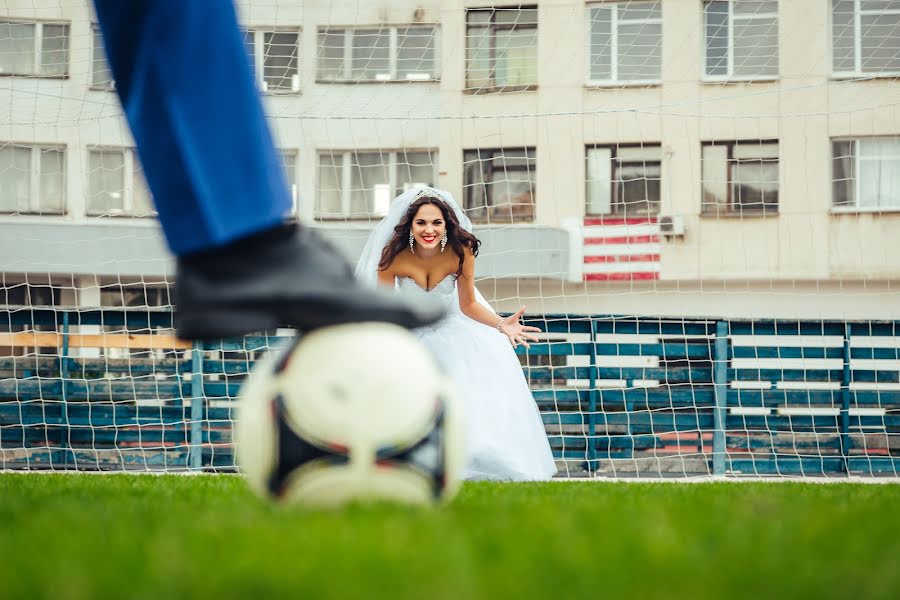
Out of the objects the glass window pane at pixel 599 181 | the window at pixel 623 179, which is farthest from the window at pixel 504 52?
the window at pixel 623 179

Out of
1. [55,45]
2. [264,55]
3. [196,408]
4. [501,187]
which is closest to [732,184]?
[501,187]

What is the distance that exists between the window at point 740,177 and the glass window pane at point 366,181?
6.07 meters

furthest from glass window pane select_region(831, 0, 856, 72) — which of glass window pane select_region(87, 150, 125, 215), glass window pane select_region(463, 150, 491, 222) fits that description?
glass window pane select_region(87, 150, 125, 215)

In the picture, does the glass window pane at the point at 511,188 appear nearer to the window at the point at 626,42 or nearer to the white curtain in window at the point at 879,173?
the window at the point at 626,42

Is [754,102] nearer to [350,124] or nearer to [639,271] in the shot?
[639,271]

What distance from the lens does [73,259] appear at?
20.3 metres

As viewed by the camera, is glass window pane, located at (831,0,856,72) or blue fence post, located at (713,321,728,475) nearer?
blue fence post, located at (713,321,728,475)

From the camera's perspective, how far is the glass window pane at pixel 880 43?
20844mm

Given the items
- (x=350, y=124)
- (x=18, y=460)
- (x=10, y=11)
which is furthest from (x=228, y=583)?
(x=10, y=11)

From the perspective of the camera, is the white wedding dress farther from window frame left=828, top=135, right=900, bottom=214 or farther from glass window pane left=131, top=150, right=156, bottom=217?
window frame left=828, top=135, right=900, bottom=214

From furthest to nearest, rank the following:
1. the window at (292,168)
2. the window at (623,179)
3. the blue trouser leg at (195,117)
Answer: the window at (623,179) < the window at (292,168) < the blue trouser leg at (195,117)

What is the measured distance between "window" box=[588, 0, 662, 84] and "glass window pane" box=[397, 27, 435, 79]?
3.12 meters

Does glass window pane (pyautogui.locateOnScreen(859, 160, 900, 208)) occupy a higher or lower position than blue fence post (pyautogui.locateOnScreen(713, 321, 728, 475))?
higher

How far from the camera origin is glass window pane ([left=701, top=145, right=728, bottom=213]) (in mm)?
21053
